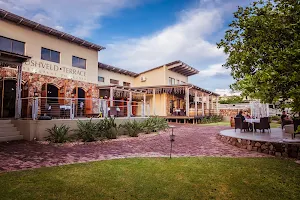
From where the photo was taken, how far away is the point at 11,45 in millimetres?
11453

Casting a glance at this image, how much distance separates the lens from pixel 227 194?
11.7 ft

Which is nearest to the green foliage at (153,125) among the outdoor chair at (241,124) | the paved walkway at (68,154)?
the paved walkway at (68,154)

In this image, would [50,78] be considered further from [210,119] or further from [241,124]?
[210,119]

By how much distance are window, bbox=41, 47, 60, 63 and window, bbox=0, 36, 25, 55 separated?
1.23 meters

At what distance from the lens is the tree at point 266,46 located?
10.2 ft

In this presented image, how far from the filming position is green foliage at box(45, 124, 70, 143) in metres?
8.09

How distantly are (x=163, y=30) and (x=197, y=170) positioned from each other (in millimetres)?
14021

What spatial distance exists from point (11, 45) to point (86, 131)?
7.34 metres

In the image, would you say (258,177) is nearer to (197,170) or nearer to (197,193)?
(197,170)

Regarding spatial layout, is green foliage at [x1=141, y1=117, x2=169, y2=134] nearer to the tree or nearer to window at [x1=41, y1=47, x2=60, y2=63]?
the tree

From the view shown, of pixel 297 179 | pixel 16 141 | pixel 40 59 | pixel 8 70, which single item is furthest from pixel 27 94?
pixel 297 179

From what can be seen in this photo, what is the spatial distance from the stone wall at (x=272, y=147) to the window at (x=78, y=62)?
12270 mm

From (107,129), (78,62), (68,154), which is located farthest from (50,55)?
(68,154)

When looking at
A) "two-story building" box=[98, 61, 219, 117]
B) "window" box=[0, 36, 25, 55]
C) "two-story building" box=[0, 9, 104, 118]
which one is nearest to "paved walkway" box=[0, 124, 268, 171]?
"two-story building" box=[0, 9, 104, 118]
